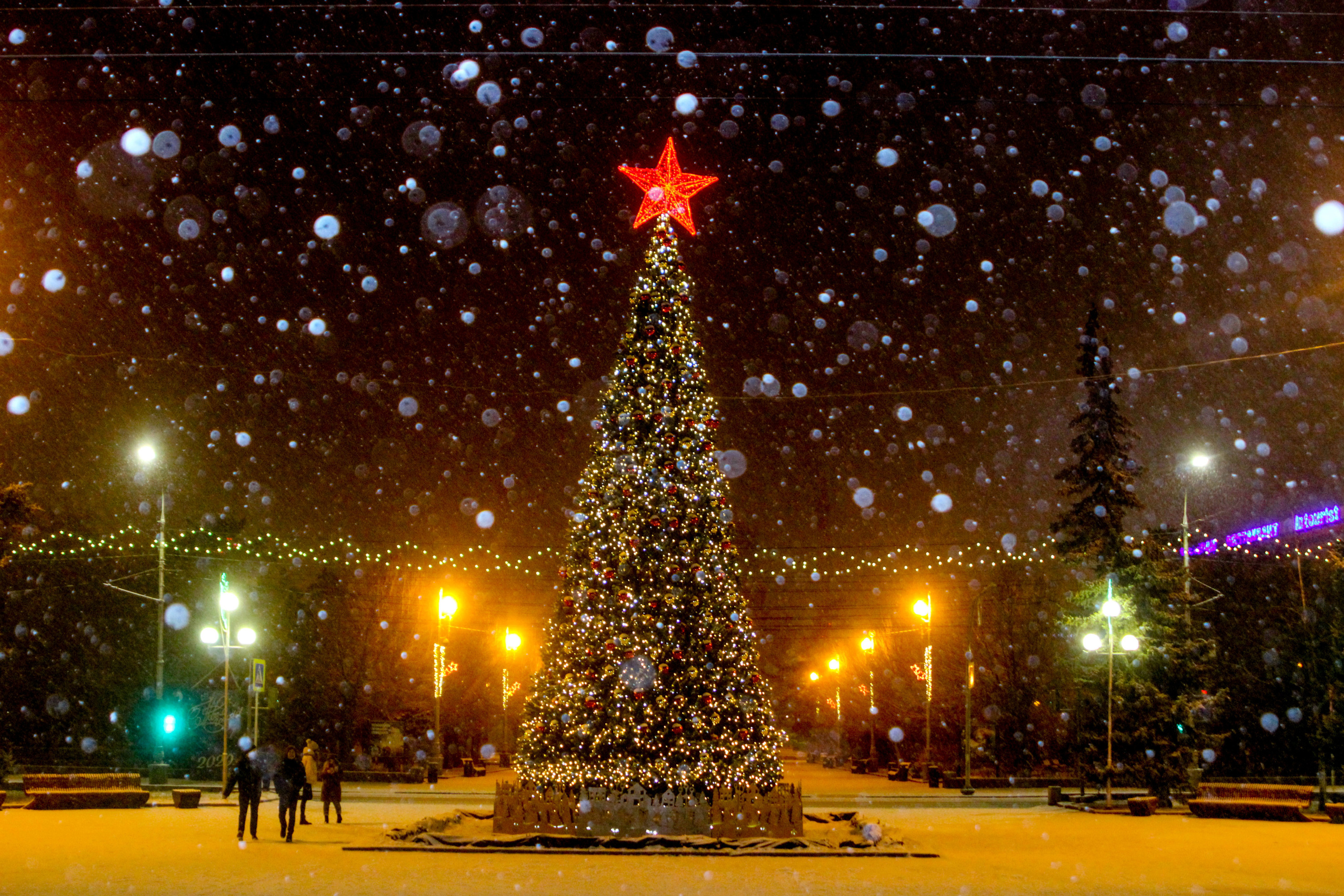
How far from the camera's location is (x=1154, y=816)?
30094 mm

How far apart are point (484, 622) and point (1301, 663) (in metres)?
43.0

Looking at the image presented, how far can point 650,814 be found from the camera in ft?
68.1

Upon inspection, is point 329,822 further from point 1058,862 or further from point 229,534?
point 229,534

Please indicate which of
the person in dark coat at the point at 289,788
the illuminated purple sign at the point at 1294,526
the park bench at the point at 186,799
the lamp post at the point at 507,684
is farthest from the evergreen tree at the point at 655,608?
the illuminated purple sign at the point at 1294,526

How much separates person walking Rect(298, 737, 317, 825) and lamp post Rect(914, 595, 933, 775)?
22516 millimetres

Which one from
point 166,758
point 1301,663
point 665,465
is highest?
point 665,465

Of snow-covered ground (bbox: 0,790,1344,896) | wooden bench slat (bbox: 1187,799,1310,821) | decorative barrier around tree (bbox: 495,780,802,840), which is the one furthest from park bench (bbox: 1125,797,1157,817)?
decorative barrier around tree (bbox: 495,780,802,840)

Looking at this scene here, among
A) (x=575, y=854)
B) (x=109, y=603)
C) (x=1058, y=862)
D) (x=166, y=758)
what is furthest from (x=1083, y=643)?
(x=109, y=603)

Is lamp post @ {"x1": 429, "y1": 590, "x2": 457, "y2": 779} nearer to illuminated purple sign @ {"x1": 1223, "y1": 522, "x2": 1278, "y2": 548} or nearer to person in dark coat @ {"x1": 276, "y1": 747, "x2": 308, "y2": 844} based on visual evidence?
person in dark coat @ {"x1": 276, "y1": 747, "x2": 308, "y2": 844}

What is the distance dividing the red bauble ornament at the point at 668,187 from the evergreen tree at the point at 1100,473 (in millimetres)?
18996

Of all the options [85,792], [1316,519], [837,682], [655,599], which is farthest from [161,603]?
[1316,519]

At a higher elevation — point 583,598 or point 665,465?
point 665,465

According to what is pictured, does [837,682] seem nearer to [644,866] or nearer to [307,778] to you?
[307,778]

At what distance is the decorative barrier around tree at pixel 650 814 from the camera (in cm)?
2070
